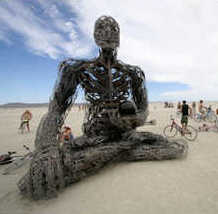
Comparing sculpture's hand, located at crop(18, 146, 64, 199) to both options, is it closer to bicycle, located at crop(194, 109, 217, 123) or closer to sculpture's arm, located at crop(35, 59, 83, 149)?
sculpture's arm, located at crop(35, 59, 83, 149)

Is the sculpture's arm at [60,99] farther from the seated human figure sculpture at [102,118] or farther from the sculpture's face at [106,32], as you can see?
the sculpture's face at [106,32]

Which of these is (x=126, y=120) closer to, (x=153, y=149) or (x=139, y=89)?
(x=153, y=149)

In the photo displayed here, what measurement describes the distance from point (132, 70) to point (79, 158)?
1.92 meters

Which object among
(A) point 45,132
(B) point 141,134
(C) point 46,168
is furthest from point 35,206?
(B) point 141,134

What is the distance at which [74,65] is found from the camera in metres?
2.57

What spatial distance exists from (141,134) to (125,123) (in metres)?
0.68

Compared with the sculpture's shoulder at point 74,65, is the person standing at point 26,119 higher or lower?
lower

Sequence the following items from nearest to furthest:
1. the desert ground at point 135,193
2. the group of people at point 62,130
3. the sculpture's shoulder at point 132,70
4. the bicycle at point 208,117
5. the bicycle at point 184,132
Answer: the desert ground at point 135,193 < the sculpture's shoulder at point 132,70 < the group of people at point 62,130 < the bicycle at point 184,132 < the bicycle at point 208,117

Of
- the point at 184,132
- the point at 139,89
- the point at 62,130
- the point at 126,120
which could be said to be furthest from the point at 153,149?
the point at 62,130

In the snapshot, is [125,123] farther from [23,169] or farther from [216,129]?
[216,129]

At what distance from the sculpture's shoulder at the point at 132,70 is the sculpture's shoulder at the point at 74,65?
58 cm

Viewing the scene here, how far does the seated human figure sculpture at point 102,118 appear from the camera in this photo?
2.04 m

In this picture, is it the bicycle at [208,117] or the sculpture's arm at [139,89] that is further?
the bicycle at [208,117]

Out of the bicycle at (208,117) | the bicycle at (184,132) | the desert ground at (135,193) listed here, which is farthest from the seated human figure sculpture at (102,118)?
the bicycle at (208,117)
